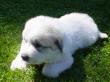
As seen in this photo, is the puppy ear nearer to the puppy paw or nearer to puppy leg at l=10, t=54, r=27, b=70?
the puppy paw

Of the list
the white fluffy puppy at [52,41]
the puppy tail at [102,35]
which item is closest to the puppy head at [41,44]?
the white fluffy puppy at [52,41]

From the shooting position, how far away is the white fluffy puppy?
14.8 ft

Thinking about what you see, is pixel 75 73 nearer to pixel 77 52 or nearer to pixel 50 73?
pixel 50 73

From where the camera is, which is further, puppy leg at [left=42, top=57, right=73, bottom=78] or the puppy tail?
the puppy tail

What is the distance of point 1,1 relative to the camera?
269 inches

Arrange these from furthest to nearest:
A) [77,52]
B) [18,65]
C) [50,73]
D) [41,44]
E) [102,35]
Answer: [102,35] → [77,52] → [18,65] → [50,73] → [41,44]

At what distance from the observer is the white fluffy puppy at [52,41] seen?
14.8 ft

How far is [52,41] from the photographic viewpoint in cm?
450

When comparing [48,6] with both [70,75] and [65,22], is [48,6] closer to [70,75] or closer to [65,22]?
[65,22]

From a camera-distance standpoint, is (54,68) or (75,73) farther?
(75,73)

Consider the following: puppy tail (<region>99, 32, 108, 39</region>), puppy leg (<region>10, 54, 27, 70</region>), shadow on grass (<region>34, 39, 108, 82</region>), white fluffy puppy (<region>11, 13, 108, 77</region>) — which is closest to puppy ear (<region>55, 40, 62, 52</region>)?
white fluffy puppy (<region>11, 13, 108, 77</region>)

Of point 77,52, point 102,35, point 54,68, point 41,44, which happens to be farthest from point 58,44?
point 102,35

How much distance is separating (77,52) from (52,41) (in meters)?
0.91

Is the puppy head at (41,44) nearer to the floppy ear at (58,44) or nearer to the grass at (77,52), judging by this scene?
the floppy ear at (58,44)
